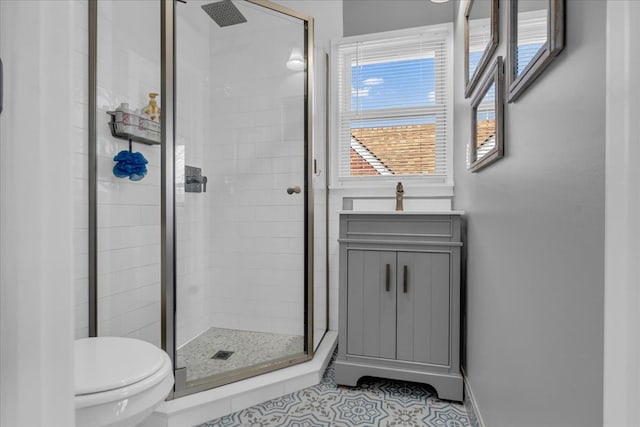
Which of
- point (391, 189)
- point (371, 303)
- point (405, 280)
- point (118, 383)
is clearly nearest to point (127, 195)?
point (118, 383)

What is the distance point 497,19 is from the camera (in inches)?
46.8

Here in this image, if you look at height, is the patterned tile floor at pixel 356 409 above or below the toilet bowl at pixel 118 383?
below

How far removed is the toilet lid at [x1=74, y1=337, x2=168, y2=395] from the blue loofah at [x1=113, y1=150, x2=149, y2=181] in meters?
0.76

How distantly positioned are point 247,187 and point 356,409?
1.39 m

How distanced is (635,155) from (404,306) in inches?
57.5

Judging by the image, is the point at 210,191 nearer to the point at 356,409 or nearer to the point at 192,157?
the point at 192,157

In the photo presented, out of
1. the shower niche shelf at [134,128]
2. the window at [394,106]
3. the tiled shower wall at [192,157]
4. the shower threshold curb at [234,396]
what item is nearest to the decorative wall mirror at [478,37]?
the window at [394,106]

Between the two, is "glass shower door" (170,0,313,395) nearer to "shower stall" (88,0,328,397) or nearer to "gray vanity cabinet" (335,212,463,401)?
"shower stall" (88,0,328,397)

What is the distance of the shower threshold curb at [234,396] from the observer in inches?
58.5

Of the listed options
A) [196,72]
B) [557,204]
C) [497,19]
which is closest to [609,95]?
[557,204]

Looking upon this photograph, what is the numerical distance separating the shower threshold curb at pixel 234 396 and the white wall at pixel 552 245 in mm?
909

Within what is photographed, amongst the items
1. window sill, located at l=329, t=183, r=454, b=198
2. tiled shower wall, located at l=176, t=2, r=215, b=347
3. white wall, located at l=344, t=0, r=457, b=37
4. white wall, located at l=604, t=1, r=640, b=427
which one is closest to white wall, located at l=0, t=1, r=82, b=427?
white wall, located at l=604, t=1, r=640, b=427

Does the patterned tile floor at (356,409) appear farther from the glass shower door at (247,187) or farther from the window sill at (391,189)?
the window sill at (391,189)

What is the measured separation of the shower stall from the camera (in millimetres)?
1635
